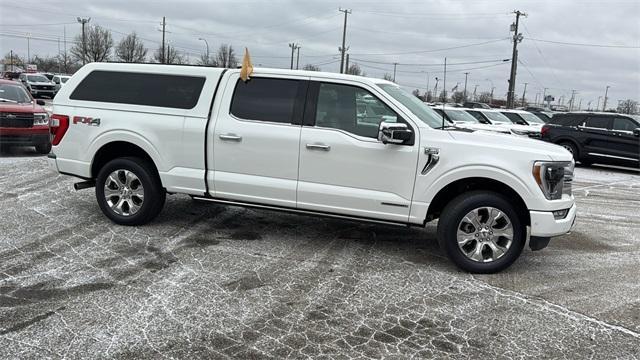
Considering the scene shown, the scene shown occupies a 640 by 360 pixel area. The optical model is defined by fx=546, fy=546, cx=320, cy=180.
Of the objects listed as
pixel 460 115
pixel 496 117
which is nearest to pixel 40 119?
pixel 460 115

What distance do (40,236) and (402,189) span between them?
3.96 meters

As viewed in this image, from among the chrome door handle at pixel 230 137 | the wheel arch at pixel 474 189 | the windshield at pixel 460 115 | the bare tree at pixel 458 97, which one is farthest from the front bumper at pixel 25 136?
the bare tree at pixel 458 97

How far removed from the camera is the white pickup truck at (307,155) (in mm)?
5285

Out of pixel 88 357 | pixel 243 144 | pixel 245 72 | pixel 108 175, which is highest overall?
pixel 245 72

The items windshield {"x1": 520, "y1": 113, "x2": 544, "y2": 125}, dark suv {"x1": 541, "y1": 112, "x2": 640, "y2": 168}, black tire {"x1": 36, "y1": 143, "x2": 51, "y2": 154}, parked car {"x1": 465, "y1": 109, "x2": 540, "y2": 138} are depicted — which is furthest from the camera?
windshield {"x1": 520, "y1": 113, "x2": 544, "y2": 125}

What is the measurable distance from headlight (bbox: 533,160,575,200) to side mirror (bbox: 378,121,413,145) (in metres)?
1.23

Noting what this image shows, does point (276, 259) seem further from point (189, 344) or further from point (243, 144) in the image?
point (189, 344)

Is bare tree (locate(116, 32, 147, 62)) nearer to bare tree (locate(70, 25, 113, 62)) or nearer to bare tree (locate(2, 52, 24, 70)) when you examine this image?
bare tree (locate(70, 25, 113, 62))

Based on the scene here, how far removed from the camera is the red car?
1177 cm

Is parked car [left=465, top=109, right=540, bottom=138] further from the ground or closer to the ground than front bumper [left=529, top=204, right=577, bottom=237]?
further from the ground

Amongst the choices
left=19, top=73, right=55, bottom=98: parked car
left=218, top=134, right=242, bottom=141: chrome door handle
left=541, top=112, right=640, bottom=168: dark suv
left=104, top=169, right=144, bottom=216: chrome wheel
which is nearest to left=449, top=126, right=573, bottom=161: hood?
left=218, top=134, right=242, bottom=141: chrome door handle

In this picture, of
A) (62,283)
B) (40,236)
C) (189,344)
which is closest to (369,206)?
A: (189,344)

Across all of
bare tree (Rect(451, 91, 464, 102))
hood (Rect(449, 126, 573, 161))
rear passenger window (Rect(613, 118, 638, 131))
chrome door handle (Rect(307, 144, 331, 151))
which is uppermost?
bare tree (Rect(451, 91, 464, 102))

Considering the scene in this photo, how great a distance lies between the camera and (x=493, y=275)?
536 cm
